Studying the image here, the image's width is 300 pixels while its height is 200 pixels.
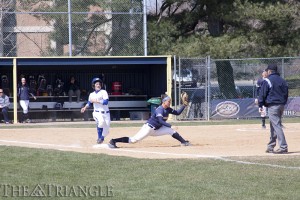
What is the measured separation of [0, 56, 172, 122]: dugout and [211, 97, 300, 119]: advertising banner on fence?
214cm

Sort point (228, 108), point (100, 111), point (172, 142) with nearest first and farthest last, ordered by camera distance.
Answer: point (100, 111) → point (172, 142) → point (228, 108)

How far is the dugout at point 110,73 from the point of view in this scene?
28531 mm

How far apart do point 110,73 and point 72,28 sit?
2779mm

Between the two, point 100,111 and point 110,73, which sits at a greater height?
point 110,73

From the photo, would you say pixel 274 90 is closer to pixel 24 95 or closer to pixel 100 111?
pixel 100 111

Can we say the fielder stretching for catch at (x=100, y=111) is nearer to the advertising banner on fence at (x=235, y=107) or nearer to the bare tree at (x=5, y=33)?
the advertising banner on fence at (x=235, y=107)

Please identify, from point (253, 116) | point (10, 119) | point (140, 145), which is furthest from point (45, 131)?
point (253, 116)

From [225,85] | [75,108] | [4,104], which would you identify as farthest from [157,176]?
[225,85]

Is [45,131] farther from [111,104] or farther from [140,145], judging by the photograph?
A: [111,104]

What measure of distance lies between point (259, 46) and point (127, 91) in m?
6.42

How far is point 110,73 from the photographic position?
3152 centimetres

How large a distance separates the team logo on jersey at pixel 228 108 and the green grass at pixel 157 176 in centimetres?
1556

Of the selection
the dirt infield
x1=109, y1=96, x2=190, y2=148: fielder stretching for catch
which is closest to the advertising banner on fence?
the dirt infield

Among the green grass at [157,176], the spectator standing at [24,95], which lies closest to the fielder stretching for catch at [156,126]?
the green grass at [157,176]
